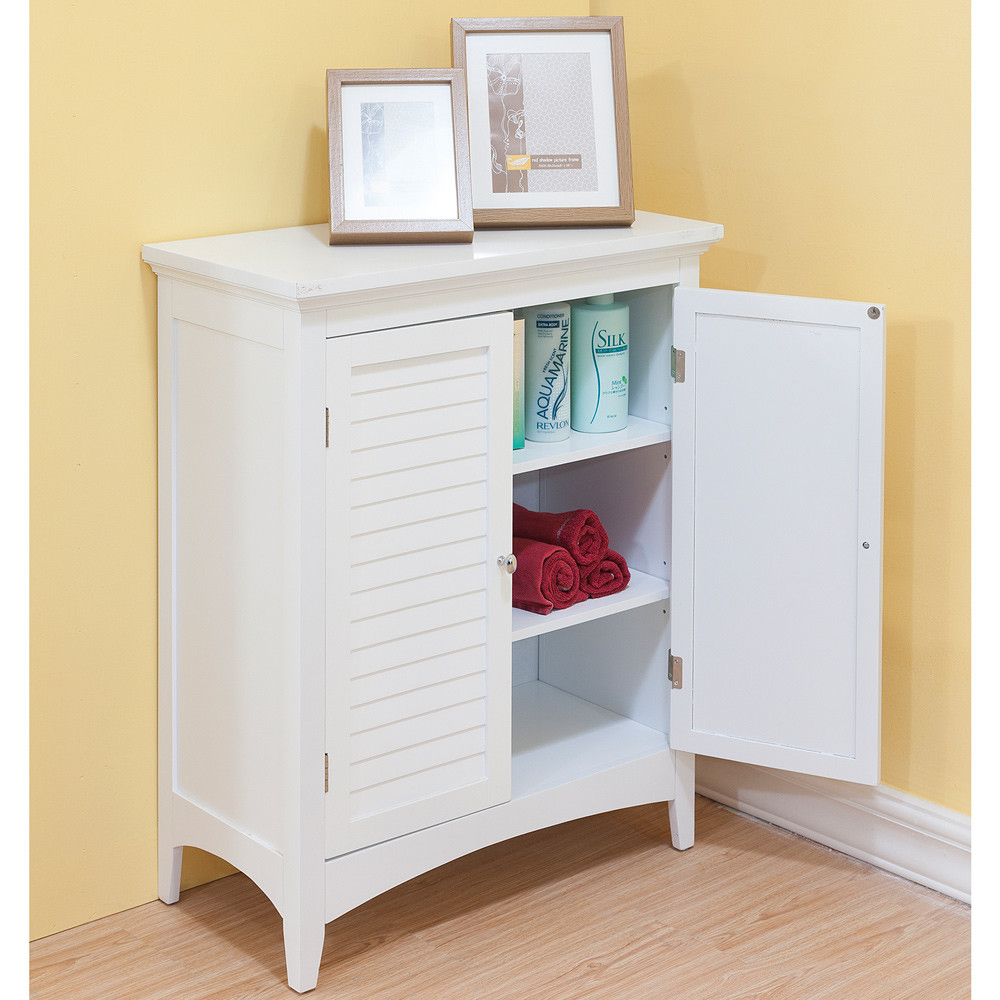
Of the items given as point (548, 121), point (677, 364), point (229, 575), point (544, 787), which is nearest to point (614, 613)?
point (544, 787)

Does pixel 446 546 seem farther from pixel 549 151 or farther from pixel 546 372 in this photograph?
pixel 549 151

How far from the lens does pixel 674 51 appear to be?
2148mm

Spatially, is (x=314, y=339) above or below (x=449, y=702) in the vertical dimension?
above

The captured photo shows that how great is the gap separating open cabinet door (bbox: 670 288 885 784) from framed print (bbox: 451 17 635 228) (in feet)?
0.68

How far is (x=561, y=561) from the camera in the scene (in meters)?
1.93

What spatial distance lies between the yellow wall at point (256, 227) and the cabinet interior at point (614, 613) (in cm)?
28

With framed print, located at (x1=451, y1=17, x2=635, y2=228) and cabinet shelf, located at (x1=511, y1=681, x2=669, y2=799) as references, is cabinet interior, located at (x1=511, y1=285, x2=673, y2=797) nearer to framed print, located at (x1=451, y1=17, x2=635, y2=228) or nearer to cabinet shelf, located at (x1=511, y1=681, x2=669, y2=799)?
cabinet shelf, located at (x1=511, y1=681, x2=669, y2=799)

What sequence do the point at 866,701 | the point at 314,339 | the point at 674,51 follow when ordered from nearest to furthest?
the point at 314,339 < the point at 866,701 < the point at 674,51

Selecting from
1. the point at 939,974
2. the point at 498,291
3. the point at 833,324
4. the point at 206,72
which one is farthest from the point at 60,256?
the point at 939,974

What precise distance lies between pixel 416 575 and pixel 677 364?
51cm

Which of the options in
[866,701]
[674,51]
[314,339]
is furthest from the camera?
[674,51]

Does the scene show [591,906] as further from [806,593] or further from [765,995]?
[806,593]

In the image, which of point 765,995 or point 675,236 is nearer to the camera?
point 765,995

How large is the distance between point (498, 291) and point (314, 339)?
0.93 ft
